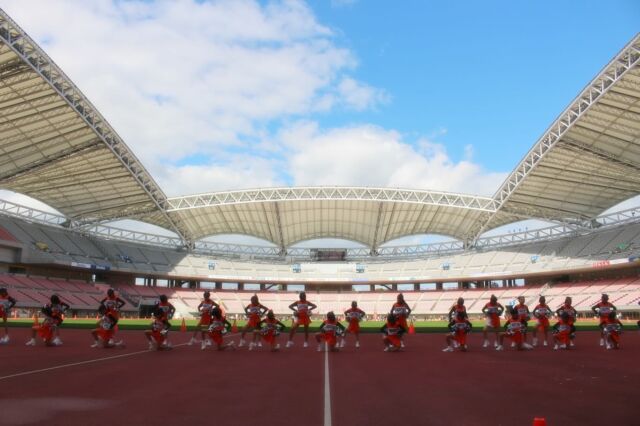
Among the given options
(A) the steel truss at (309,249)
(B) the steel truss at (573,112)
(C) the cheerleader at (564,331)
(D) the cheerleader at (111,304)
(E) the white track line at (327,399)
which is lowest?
(E) the white track line at (327,399)

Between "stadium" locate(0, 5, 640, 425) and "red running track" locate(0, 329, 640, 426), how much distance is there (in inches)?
2.9

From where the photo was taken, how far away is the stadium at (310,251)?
8.99m

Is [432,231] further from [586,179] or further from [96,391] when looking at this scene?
[96,391]

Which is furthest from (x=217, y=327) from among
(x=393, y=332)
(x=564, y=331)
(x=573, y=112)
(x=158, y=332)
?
(x=573, y=112)

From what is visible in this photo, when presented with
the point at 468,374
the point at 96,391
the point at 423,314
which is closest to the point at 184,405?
the point at 96,391

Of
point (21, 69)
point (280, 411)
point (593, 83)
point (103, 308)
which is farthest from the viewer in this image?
point (593, 83)

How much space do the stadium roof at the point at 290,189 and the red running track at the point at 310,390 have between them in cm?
2533

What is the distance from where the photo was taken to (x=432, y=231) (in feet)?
225

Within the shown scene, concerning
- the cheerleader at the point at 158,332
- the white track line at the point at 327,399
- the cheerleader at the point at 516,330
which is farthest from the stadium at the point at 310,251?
the cheerleader at the point at 516,330

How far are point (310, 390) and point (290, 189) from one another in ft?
148

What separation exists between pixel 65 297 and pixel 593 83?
177 ft

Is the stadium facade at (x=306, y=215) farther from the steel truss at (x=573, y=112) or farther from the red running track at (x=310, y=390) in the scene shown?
the red running track at (x=310, y=390)

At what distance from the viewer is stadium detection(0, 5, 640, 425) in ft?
29.5

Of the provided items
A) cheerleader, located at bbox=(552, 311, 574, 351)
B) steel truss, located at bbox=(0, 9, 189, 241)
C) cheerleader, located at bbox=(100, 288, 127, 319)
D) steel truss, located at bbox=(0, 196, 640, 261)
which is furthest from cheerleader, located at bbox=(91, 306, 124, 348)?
steel truss, located at bbox=(0, 196, 640, 261)
